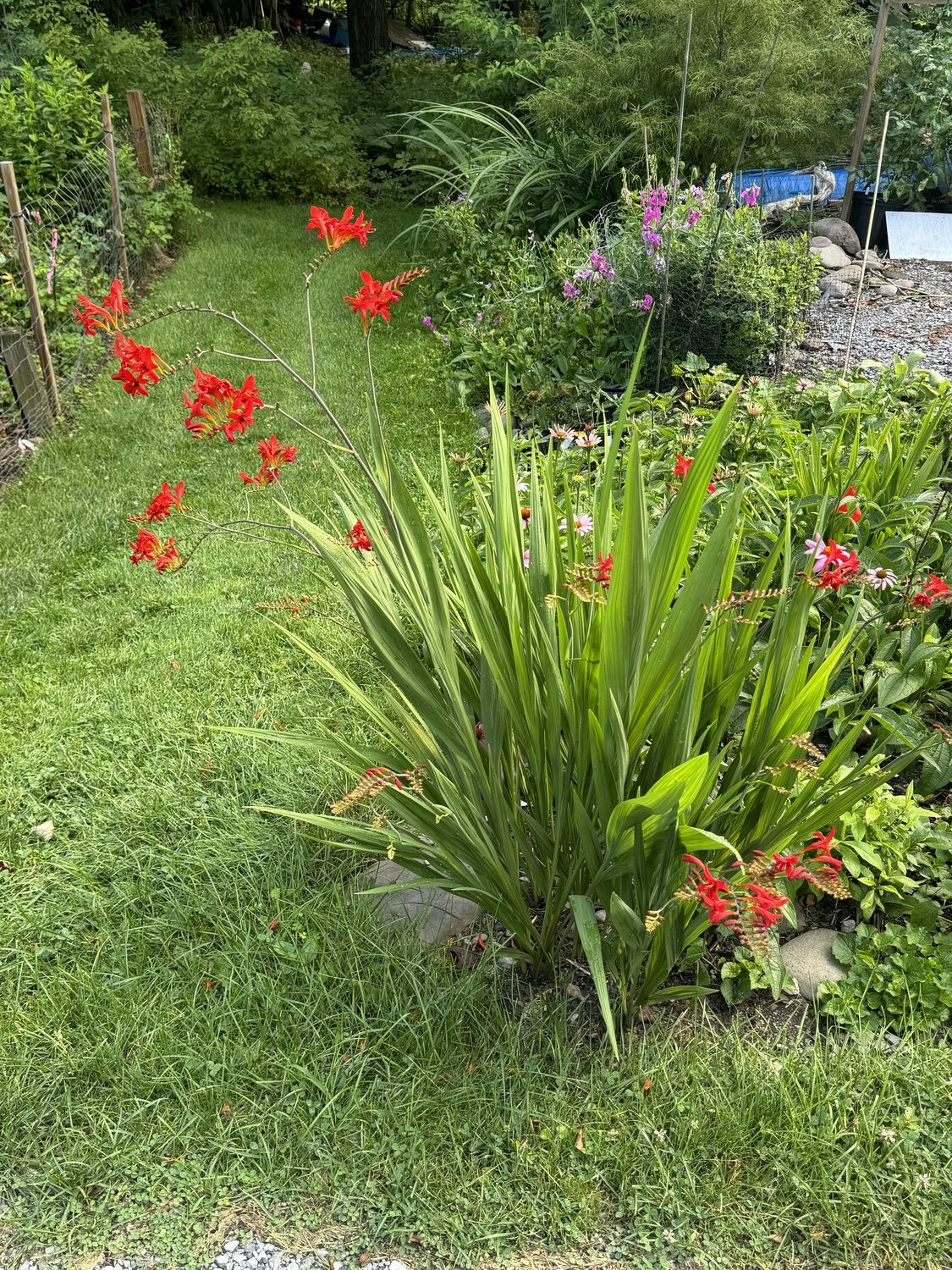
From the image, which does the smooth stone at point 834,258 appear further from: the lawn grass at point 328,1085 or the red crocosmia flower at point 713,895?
the red crocosmia flower at point 713,895

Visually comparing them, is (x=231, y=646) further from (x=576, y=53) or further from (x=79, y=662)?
(x=576, y=53)

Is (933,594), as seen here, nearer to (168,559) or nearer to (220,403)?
(220,403)

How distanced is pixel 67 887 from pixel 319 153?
27.8ft

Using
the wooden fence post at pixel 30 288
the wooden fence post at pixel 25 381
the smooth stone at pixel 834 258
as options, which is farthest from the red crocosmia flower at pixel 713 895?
the smooth stone at pixel 834 258

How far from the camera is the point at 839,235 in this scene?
6.18 meters

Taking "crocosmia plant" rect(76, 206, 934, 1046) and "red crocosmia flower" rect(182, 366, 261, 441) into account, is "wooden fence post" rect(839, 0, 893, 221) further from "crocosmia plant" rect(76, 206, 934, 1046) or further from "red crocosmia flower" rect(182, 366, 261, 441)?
"red crocosmia flower" rect(182, 366, 261, 441)

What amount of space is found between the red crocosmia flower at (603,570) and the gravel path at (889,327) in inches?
120

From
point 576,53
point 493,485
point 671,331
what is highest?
point 576,53

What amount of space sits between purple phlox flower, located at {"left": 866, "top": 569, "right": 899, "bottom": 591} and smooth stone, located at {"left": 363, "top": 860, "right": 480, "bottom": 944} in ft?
3.50

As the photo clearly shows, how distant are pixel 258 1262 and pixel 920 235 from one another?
650 cm

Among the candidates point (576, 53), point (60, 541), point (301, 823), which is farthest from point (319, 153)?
point (301, 823)

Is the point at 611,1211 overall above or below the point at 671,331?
below

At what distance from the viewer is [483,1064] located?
5.68 feet

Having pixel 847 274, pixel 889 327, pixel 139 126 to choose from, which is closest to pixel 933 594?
pixel 889 327
